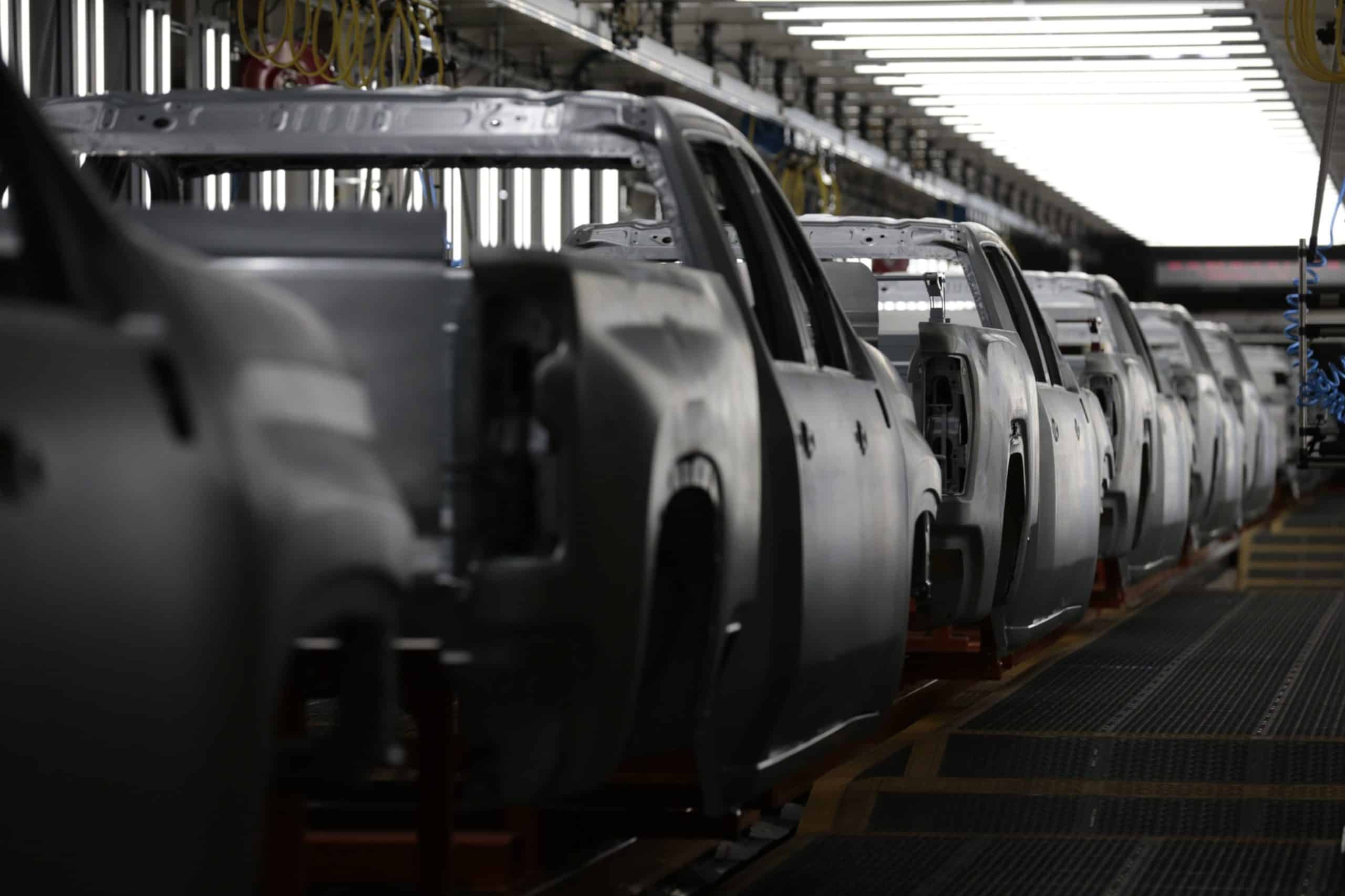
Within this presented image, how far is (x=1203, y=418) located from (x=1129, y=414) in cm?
327

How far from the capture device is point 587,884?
14.6 ft

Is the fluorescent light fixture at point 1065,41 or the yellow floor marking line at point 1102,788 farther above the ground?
the fluorescent light fixture at point 1065,41

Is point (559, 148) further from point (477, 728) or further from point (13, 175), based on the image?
point (13, 175)

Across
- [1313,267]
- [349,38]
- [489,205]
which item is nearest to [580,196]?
[489,205]

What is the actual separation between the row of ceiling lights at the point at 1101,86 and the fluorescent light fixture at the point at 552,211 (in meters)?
2.42

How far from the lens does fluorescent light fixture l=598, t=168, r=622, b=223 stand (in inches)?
784

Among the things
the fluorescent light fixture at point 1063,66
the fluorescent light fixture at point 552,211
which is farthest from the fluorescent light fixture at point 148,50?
the fluorescent light fixture at point 1063,66

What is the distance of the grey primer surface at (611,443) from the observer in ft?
10.4

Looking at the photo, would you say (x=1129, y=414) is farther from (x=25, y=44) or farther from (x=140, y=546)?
(x=140, y=546)

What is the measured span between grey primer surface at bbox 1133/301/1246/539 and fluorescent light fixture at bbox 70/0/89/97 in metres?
6.17

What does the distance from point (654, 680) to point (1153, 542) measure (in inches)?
310

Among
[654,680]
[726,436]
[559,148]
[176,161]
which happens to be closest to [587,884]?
[654,680]

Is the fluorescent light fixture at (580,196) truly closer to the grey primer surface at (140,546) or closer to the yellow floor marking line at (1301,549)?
the yellow floor marking line at (1301,549)

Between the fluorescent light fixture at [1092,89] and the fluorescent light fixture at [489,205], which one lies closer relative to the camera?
the fluorescent light fixture at [489,205]
